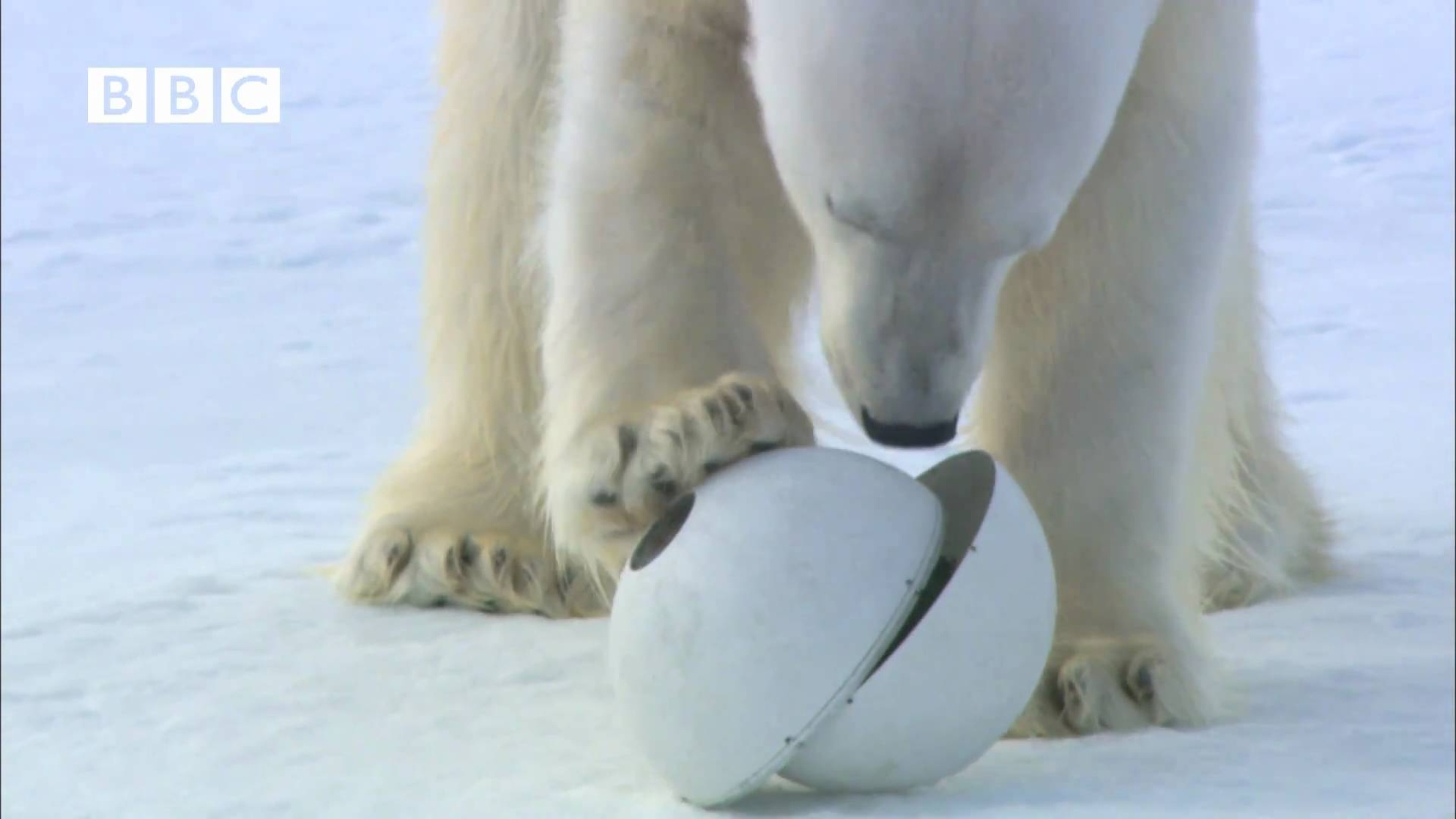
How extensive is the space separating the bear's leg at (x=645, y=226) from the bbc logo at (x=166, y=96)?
0.97 m

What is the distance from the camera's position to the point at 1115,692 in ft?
6.54

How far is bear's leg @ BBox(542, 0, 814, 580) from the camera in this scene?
1921mm

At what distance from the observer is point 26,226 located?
19.1ft

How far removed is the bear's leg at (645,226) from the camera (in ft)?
6.30

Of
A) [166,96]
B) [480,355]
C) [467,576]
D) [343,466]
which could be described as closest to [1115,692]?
[467,576]

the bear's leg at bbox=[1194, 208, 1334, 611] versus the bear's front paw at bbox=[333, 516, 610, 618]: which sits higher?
the bear's leg at bbox=[1194, 208, 1334, 611]

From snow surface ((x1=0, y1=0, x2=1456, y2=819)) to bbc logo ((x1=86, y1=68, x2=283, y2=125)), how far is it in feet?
0.15

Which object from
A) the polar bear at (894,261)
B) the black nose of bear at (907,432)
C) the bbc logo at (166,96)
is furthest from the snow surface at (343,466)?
the black nose of bear at (907,432)

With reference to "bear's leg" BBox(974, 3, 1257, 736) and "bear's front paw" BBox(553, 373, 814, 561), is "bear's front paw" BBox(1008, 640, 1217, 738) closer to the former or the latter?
"bear's leg" BBox(974, 3, 1257, 736)

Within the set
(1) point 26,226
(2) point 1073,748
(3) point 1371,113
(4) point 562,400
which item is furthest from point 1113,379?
(3) point 1371,113

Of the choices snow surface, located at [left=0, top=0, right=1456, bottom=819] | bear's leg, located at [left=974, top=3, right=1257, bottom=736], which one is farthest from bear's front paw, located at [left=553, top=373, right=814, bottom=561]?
bear's leg, located at [left=974, top=3, right=1257, bottom=736]

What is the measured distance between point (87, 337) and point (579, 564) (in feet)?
8.72

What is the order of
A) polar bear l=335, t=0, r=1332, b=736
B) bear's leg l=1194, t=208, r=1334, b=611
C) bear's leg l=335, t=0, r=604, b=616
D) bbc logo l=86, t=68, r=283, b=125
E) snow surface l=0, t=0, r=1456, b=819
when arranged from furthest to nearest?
bbc logo l=86, t=68, r=283, b=125
bear's leg l=335, t=0, r=604, b=616
bear's leg l=1194, t=208, r=1334, b=611
snow surface l=0, t=0, r=1456, b=819
polar bear l=335, t=0, r=1332, b=736

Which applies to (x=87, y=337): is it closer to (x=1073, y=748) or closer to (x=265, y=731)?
(x=265, y=731)
